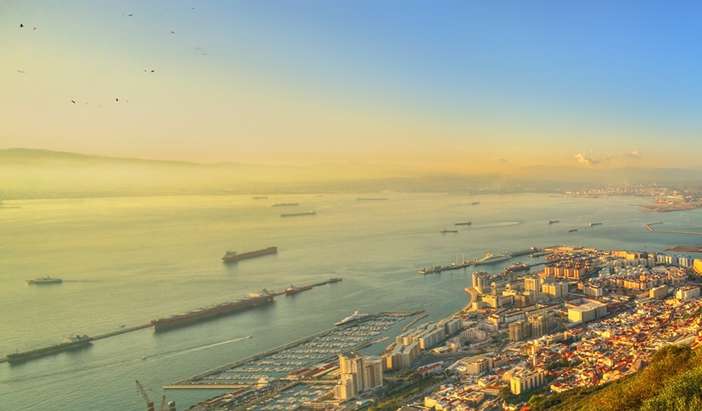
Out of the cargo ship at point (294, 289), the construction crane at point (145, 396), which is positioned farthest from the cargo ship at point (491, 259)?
the construction crane at point (145, 396)

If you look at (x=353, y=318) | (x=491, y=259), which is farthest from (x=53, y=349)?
(x=491, y=259)

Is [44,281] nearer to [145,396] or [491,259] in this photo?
[145,396]

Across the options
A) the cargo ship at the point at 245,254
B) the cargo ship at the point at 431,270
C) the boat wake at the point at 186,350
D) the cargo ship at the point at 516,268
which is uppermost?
the cargo ship at the point at 245,254

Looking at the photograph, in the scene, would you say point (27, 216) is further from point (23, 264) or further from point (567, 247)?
point (567, 247)

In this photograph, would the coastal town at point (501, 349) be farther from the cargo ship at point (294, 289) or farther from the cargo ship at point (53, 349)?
the cargo ship at point (53, 349)

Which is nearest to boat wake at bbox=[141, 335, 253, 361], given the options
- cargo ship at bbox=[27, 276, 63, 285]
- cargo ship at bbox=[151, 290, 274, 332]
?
cargo ship at bbox=[151, 290, 274, 332]

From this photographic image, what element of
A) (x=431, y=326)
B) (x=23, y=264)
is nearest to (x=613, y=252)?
(x=431, y=326)
